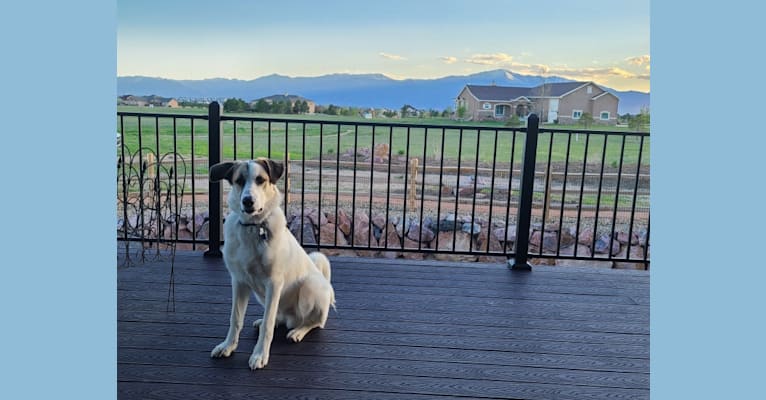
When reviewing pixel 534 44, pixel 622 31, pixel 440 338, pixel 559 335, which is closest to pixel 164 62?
pixel 440 338

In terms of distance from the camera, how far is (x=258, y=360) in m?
2.08

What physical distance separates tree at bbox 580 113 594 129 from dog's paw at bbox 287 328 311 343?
2.59 m

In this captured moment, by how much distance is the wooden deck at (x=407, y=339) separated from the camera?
200cm

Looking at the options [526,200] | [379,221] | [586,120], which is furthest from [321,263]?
[379,221]

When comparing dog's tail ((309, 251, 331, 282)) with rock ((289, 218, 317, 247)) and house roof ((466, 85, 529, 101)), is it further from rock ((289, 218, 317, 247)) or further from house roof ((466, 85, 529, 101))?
house roof ((466, 85, 529, 101))

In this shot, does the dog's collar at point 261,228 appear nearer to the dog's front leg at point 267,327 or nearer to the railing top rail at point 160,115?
the dog's front leg at point 267,327

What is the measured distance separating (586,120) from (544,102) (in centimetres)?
114

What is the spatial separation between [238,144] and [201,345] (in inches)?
84.3

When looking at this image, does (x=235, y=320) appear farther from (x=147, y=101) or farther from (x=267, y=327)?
(x=147, y=101)

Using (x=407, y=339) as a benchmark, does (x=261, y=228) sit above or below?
above

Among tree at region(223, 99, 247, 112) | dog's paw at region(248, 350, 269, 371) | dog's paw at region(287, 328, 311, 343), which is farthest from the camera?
tree at region(223, 99, 247, 112)

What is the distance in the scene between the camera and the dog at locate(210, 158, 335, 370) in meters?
1.99

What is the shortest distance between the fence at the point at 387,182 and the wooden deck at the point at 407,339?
43 centimetres

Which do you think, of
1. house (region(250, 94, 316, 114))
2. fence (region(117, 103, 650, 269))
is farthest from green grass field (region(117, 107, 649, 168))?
house (region(250, 94, 316, 114))
